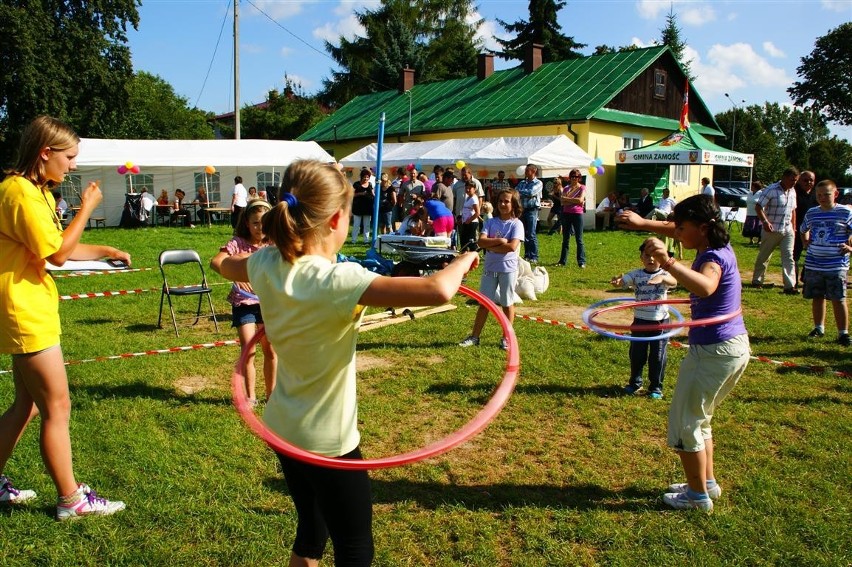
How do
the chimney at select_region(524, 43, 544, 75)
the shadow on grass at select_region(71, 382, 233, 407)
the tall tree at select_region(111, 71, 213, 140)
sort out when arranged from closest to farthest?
1. the shadow on grass at select_region(71, 382, 233, 407)
2. the chimney at select_region(524, 43, 544, 75)
3. the tall tree at select_region(111, 71, 213, 140)

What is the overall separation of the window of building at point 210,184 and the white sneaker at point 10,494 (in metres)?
27.1

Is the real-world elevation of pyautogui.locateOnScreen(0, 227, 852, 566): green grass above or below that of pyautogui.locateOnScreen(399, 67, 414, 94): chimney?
below

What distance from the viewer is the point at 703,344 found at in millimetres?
4027

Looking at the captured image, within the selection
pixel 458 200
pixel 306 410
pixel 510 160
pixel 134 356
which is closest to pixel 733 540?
pixel 306 410

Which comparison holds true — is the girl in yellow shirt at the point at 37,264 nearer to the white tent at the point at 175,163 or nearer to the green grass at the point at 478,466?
the green grass at the point at 478,466

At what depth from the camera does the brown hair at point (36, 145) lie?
134 inches

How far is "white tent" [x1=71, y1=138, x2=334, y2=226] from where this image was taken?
1078 inches

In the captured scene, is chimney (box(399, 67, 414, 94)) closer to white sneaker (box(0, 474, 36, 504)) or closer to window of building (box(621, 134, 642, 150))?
window of building (box(621, 134, 642, 150))

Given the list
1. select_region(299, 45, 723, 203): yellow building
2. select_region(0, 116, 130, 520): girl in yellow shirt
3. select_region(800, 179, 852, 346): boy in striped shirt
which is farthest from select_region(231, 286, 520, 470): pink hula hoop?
select_region(299, 45, 723, 203): yellow building

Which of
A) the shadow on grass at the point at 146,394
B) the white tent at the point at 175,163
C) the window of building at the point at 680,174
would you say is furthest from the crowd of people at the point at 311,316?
the window of building at the point at 680,174

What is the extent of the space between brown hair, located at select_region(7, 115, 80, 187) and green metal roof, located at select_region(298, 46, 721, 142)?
88.1 ft

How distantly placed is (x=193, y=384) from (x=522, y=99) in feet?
91.5

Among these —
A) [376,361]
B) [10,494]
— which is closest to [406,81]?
[376,361]

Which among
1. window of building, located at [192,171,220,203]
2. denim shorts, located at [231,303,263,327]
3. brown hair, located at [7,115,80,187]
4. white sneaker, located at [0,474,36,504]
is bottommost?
white sneaker, located at [0,474,36,504]
